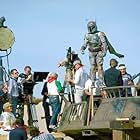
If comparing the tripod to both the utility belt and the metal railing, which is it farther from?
the metal railing

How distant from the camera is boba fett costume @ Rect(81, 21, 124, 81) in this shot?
17812mm

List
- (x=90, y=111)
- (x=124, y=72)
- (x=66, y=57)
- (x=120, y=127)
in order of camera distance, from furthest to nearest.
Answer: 1. (x=66, y=57)
2. (x=124, y=72)
3. (x=90, y=111)
4. (x=120, y=127)

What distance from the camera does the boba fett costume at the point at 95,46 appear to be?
17.8m

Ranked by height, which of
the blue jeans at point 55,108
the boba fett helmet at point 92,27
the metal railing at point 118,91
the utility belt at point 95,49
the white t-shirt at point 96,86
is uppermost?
the boba fett helmet at point 92,27

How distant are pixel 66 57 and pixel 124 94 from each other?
4.81 metres

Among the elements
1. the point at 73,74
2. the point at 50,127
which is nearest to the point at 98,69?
the point at 73,74

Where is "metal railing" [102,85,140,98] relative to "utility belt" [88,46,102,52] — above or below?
below

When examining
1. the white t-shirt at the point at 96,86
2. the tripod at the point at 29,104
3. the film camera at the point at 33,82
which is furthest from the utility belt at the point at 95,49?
the tripod at the point at 29,104

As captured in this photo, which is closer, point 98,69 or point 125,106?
point 125,106

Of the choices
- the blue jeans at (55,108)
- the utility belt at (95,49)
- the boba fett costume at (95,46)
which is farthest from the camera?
the utility belt at (95,49)

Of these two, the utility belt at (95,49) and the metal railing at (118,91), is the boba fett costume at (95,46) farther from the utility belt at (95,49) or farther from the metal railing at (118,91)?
the metal railing at (118,91)

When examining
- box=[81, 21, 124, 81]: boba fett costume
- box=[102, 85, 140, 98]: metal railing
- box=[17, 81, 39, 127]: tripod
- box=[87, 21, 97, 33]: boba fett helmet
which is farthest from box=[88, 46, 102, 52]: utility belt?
box=[102, 85, 140, 98]: metal railing

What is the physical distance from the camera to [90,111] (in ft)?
46.8

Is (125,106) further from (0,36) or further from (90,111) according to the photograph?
(0,36)
